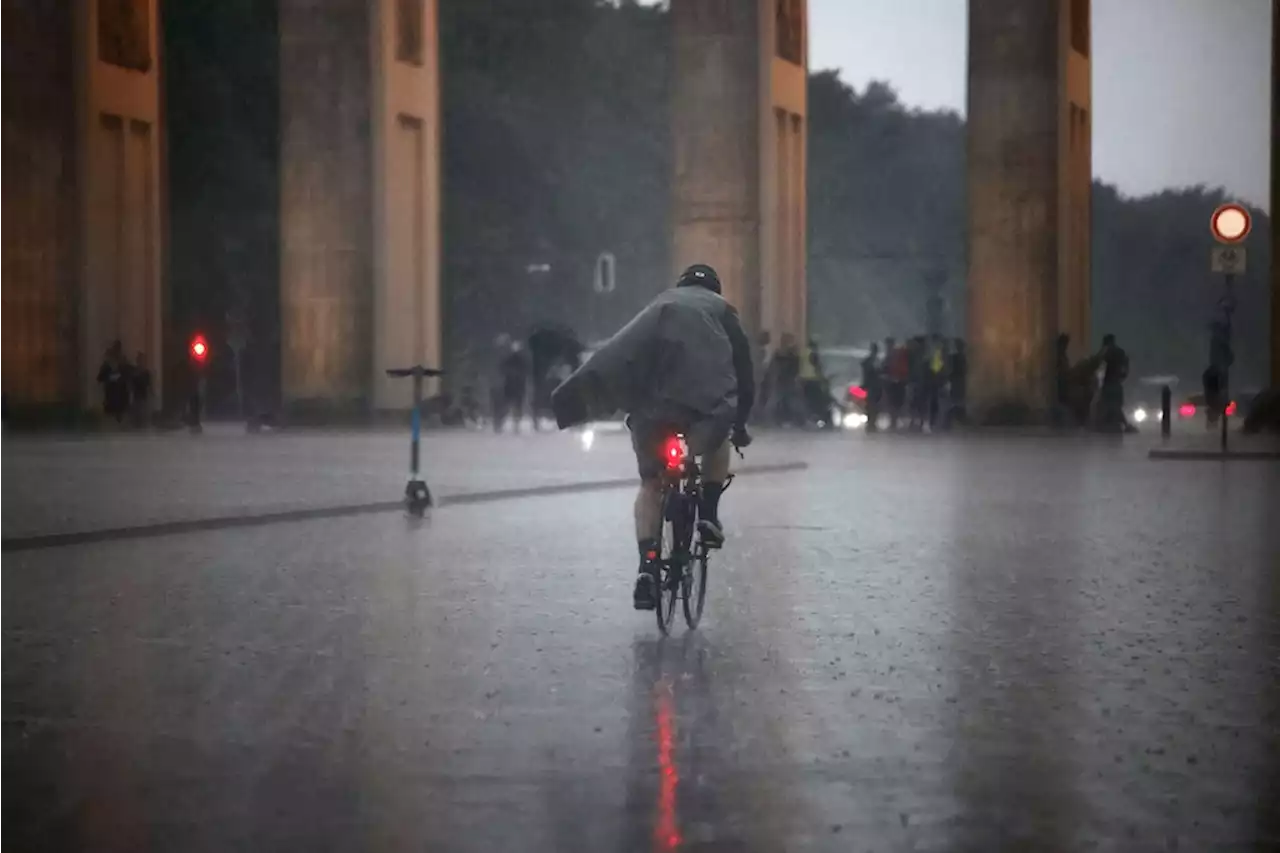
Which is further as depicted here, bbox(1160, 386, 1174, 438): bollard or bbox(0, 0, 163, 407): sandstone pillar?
bbox(1160, 386, 1174, 438): bollard

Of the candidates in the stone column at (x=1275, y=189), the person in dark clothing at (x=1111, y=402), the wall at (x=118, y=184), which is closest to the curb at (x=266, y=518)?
the stone column at (x=1275, y=189)

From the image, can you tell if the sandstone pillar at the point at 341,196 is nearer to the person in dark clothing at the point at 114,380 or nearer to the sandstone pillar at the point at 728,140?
the person in dark clothing at the point at 114,380

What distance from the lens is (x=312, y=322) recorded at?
47.3 m

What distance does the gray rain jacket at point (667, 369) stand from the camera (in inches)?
502

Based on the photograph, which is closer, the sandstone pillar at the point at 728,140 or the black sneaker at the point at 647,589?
the black sneaker at the point at 647,589

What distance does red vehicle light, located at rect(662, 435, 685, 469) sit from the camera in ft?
41.8

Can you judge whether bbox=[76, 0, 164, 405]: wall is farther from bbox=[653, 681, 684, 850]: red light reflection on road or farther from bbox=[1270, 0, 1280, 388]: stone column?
bbox=[653, 681, 684, 850]: red light reflection on road

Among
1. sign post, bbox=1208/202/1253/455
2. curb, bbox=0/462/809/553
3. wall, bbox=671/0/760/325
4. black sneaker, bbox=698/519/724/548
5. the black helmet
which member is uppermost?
wall, bbox=671/0/760/325

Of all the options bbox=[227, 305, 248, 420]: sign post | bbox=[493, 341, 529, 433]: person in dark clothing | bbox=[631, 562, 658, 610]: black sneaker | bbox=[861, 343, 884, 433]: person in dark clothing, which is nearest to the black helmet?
bbox=[631, 562, 658, 610]: black sneaker

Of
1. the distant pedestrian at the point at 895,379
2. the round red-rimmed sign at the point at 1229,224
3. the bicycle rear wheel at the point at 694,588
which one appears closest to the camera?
the bicycle rear wheel at the point at 694,588

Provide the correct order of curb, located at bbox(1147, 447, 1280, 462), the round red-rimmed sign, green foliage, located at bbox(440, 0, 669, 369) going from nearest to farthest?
the round red-rimmed sign, curb, located at bbox(1147, 447, 1280, 462), green foliage, located at bbox(440, 0, 669, 369)

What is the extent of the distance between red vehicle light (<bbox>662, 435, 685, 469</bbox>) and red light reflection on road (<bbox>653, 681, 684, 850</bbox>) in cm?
210

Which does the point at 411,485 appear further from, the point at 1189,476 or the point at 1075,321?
the point at 1075,321

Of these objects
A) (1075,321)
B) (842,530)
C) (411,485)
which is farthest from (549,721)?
(1075,321)
